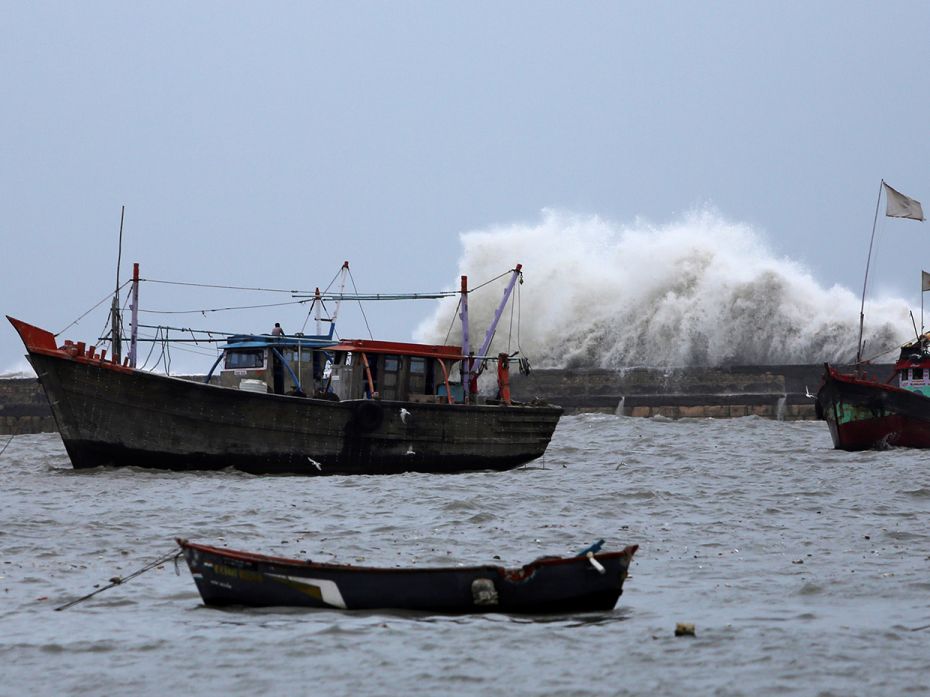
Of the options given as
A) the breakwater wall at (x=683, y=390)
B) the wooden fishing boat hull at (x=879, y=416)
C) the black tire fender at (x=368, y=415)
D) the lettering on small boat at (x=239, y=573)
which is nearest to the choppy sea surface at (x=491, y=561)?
the lettering on small boat at (x=239, y=573)

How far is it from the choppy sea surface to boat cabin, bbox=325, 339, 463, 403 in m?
1.79

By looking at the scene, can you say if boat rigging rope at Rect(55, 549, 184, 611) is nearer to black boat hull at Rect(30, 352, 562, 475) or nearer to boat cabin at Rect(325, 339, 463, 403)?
black boat hull at Rect(30, 352, 562, 475)

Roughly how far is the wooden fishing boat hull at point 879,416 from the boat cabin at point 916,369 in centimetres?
235

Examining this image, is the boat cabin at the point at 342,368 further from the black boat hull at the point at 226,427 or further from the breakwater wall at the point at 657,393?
the breakwater wall at the point at 657,393

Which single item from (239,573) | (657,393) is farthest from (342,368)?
(657,393)

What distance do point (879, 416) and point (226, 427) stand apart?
46.4ft

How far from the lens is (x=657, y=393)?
159 ft

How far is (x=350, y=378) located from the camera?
2331 centimetres

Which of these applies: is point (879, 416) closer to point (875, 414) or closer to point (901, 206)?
point (875, 414)

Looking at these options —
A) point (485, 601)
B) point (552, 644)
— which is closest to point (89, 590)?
point (485, 601)

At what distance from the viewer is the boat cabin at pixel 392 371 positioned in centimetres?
2320

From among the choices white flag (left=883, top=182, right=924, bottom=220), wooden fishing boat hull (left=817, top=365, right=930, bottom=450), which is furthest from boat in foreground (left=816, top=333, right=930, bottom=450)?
white flag (left=883, top=182, right=924, bottom=220)

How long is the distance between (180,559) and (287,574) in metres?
3.50

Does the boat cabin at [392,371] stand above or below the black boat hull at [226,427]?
above
